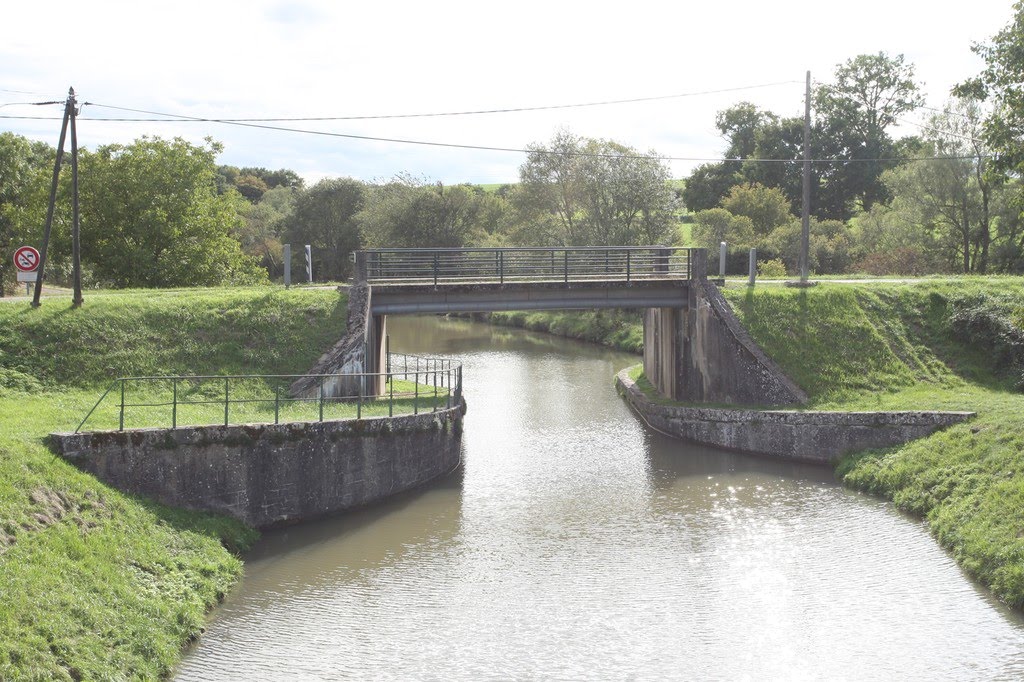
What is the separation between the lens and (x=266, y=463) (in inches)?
747

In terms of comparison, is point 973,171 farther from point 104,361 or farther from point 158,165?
point 104,361

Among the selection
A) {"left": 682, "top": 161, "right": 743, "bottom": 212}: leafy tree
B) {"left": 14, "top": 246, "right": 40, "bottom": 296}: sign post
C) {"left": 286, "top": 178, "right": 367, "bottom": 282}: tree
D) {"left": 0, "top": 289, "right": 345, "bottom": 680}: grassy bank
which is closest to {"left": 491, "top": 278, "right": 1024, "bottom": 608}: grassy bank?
{"left": 0, "top": 289, "right": 345, "bottom": 680}: grassy bank

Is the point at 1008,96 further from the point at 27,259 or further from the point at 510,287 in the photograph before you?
the point at 27,259

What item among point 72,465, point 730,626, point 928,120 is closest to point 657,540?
point 730,626

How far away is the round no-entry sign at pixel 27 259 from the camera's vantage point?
24.0 metres

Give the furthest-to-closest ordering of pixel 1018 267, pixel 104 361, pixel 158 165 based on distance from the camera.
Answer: pixel 1018 267 < pixel 158 165 < pixel 104 361

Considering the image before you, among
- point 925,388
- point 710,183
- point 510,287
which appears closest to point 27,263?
point 510,287

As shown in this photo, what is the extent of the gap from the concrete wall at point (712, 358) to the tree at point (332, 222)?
44271 millimetres

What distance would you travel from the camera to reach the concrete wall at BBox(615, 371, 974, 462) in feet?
79.6

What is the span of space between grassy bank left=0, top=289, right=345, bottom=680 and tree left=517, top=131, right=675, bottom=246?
30.2 metres

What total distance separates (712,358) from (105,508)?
18219 millimetres

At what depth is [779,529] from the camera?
793 inches

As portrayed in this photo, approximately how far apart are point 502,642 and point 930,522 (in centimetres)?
1027

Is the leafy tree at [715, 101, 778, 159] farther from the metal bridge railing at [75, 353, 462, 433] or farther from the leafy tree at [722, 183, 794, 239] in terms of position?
the metal bridge railing at [75, 353, 462, 433]
